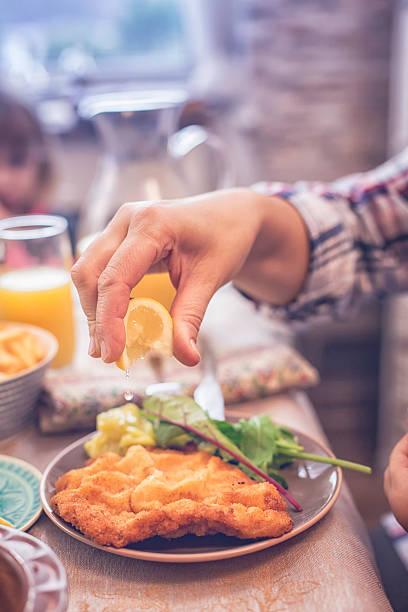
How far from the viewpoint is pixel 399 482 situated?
0.63 m

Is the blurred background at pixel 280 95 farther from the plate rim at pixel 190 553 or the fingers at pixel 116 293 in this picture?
the plate rim at pixel 190 553

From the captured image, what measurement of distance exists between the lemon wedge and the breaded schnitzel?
125 mm

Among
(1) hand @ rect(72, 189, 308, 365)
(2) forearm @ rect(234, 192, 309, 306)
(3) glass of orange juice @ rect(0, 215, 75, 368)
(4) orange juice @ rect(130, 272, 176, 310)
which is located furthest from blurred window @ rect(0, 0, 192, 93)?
(4) orange juice @ rect(130, 272, 176, 310)

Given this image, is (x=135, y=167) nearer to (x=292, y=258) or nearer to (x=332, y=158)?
(x=292, y=258)

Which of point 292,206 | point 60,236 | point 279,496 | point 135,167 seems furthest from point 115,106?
point 279,496

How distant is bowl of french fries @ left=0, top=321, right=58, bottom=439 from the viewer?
0.84 metres

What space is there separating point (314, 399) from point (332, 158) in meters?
0.94

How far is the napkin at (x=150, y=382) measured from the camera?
0.88 m

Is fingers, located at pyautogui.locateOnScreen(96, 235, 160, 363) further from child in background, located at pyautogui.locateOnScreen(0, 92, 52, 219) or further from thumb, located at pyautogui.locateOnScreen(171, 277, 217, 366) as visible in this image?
child in background, located at pyautogui.locateOnScreen(0, 92, 52, 219)

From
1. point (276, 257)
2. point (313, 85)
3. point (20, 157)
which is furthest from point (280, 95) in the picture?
point (276, 257)

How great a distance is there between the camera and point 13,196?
2100mm

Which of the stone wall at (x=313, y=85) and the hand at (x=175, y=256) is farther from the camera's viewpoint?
the stone wall at (x=313, y=85)

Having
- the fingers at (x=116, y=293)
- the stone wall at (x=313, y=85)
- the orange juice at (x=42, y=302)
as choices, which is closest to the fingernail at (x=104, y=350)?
the fingers at (x=116, y=293)

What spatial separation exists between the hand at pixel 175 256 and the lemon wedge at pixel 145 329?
12 millimetres
